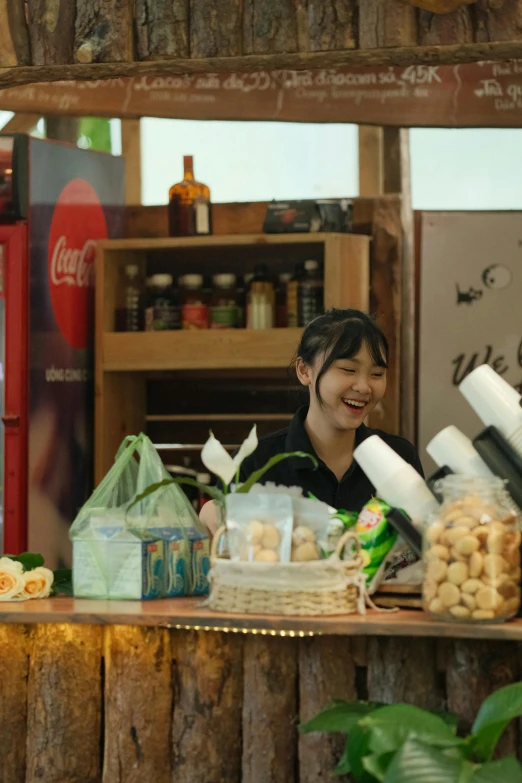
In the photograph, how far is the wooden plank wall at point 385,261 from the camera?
536 cm

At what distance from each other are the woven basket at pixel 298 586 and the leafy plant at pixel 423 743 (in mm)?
201

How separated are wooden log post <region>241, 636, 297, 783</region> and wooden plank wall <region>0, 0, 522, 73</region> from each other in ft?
4.99

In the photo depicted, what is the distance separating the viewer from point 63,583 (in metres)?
2.84

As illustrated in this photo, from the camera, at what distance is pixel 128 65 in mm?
3107

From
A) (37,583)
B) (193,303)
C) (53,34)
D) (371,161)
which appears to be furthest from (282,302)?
(37,583)

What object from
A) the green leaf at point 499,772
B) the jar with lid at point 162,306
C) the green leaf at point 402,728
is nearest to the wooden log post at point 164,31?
the green leaf at point 402,728

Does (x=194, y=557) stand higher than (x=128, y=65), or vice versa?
(x=128, y=65)

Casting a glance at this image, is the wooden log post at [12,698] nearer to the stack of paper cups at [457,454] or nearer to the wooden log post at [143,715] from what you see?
the wooden log post at [143,715]

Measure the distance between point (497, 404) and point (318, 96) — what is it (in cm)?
330

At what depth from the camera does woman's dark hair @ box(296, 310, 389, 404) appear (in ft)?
10.0

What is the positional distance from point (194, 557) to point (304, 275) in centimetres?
279

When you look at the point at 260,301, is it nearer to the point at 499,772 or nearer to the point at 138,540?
the point at 138,540

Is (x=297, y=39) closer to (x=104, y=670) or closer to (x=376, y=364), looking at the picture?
(x=376, y=364)

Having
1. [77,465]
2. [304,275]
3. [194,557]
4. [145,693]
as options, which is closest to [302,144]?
[304,275]
